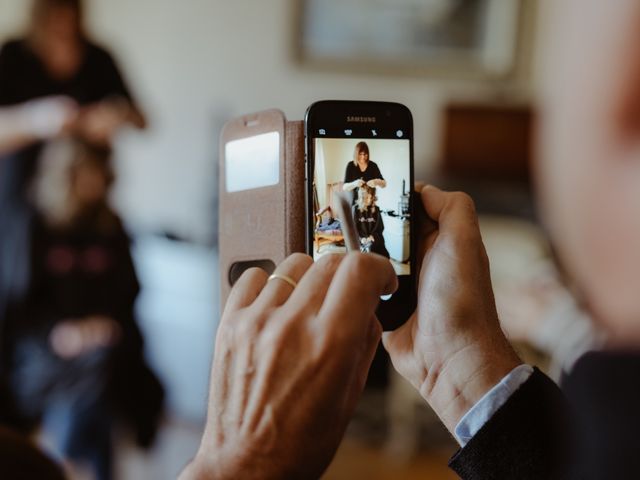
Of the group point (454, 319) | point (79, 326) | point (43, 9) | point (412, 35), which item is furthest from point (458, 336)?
point (412, 35)

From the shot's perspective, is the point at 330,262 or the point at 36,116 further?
the point at 36,116

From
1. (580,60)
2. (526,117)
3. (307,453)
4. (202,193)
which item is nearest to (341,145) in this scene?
(307,453)

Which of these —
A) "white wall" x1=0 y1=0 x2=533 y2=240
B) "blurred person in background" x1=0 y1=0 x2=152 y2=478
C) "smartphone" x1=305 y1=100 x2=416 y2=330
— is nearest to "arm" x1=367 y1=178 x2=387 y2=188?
"smartphone" x1=305 y1=100 x2=416 y2=330

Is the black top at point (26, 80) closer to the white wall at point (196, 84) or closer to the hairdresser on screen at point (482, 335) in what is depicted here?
the white wall at point (196, 84)

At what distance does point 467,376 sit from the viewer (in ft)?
1.90

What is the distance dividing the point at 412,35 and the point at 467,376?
2.08 metres

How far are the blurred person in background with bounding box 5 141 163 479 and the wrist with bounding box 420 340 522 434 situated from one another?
1334 mm

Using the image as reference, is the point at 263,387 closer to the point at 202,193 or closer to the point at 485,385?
the point at 485,385

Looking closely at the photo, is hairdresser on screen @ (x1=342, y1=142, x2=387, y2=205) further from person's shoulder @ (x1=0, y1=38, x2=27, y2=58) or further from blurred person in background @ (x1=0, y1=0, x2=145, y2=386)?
person's shoulder @ (x1=0, y1=38, x2=27, y2=58)

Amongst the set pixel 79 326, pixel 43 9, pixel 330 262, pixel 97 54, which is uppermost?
pixel 43 9

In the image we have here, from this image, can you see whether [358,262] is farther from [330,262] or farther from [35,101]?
[35,101]

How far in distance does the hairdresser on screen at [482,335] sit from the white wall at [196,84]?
1913 mm

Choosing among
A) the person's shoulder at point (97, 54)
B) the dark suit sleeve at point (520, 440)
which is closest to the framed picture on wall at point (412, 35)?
the person's shoulder at point (97, 54)

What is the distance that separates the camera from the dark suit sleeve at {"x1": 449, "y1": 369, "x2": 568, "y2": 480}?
518 millimetres
